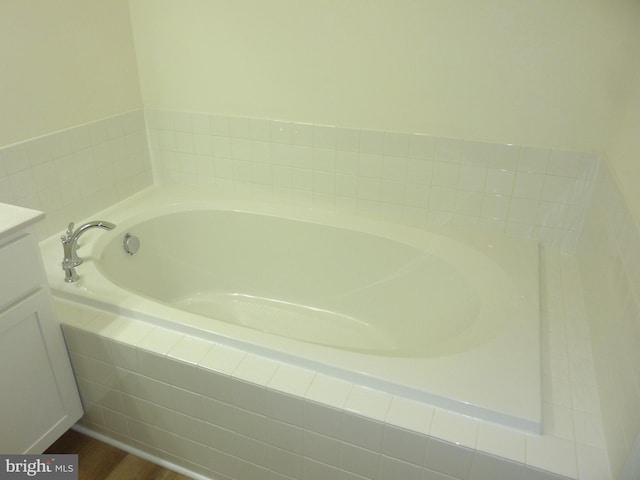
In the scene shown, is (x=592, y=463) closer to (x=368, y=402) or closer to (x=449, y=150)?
(x=368, y=402)

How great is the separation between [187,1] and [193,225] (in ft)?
3.03

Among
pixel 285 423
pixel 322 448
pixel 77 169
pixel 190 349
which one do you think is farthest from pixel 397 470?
pixel 77 169

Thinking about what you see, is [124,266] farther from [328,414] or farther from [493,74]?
[493,74]

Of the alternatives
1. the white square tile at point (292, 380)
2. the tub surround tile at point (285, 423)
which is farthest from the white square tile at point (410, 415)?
the white square tile at point (292, 380)

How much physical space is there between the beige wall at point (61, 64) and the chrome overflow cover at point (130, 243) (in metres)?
0.48

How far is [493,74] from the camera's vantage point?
5.22 feet

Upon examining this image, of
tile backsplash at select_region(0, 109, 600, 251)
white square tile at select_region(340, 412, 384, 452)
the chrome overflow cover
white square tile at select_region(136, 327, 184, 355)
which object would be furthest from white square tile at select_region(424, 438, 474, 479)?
the chrome overflow cover

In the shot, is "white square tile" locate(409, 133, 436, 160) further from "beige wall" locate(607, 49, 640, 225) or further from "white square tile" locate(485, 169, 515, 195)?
"beige wall" locate(607, 49, 640, 225)

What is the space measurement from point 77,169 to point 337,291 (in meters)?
1.16

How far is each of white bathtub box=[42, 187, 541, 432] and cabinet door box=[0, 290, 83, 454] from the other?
17 cm

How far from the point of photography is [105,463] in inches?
59.1

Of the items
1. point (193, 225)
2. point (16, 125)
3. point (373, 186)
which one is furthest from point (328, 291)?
point (16, 125)

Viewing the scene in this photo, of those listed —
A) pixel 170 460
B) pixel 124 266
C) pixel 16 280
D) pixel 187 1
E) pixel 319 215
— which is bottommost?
pixel 170 460

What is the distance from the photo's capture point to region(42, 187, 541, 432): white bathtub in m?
1.15
